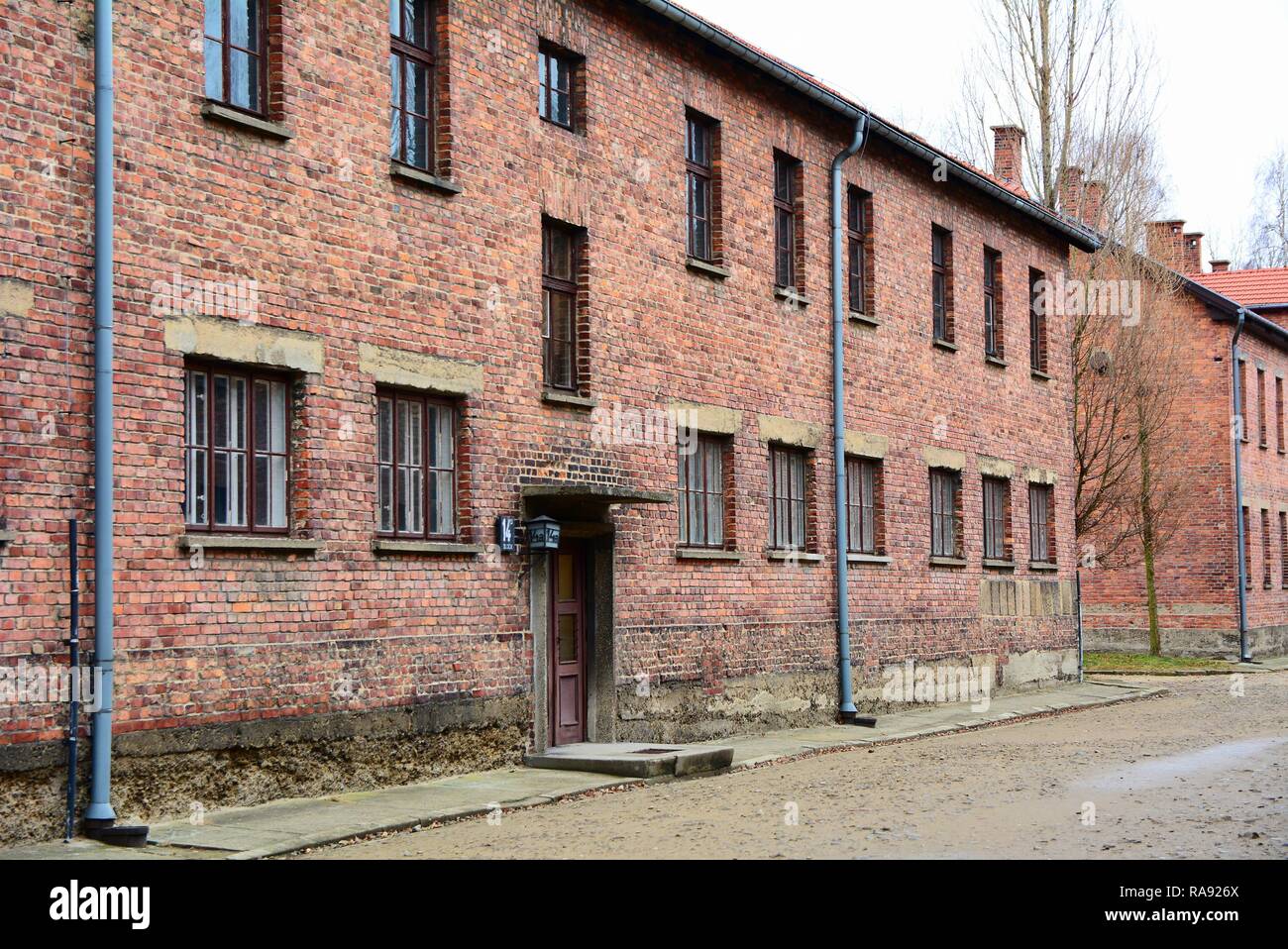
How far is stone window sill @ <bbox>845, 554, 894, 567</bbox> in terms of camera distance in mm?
20500

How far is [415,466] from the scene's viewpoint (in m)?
13.8

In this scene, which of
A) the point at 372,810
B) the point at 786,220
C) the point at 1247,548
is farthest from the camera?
the point at 1247,548

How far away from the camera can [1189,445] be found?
36188 millimetres

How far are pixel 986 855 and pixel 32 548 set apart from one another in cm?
621

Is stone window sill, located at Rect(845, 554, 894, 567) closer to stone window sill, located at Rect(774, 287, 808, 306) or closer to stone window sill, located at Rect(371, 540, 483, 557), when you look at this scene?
stone window sill, located at Rect(774, 287, 808, 306)

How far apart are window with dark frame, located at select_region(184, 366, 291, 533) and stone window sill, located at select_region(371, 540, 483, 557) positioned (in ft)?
3.21

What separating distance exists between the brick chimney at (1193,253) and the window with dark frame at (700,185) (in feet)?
88.2

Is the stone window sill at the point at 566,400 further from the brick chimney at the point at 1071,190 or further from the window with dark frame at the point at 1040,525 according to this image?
the brick chimney at the point at 1071,190

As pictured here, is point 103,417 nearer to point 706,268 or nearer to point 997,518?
point 706,268

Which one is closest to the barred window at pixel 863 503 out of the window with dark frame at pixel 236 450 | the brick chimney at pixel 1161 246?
the window with dark frame at pixel 236 450

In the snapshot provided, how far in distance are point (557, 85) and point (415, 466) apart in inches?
176

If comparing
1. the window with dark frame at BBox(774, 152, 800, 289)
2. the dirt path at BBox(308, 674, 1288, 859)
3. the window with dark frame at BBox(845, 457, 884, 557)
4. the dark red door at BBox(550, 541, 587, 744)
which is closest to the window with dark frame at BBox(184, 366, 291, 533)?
the dirt path at BBox(308, 674, 1288, 859)

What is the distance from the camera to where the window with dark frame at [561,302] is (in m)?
15.7

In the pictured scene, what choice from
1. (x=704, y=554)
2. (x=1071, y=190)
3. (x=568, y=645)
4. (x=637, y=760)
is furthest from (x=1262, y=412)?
(x=637, y=760)
